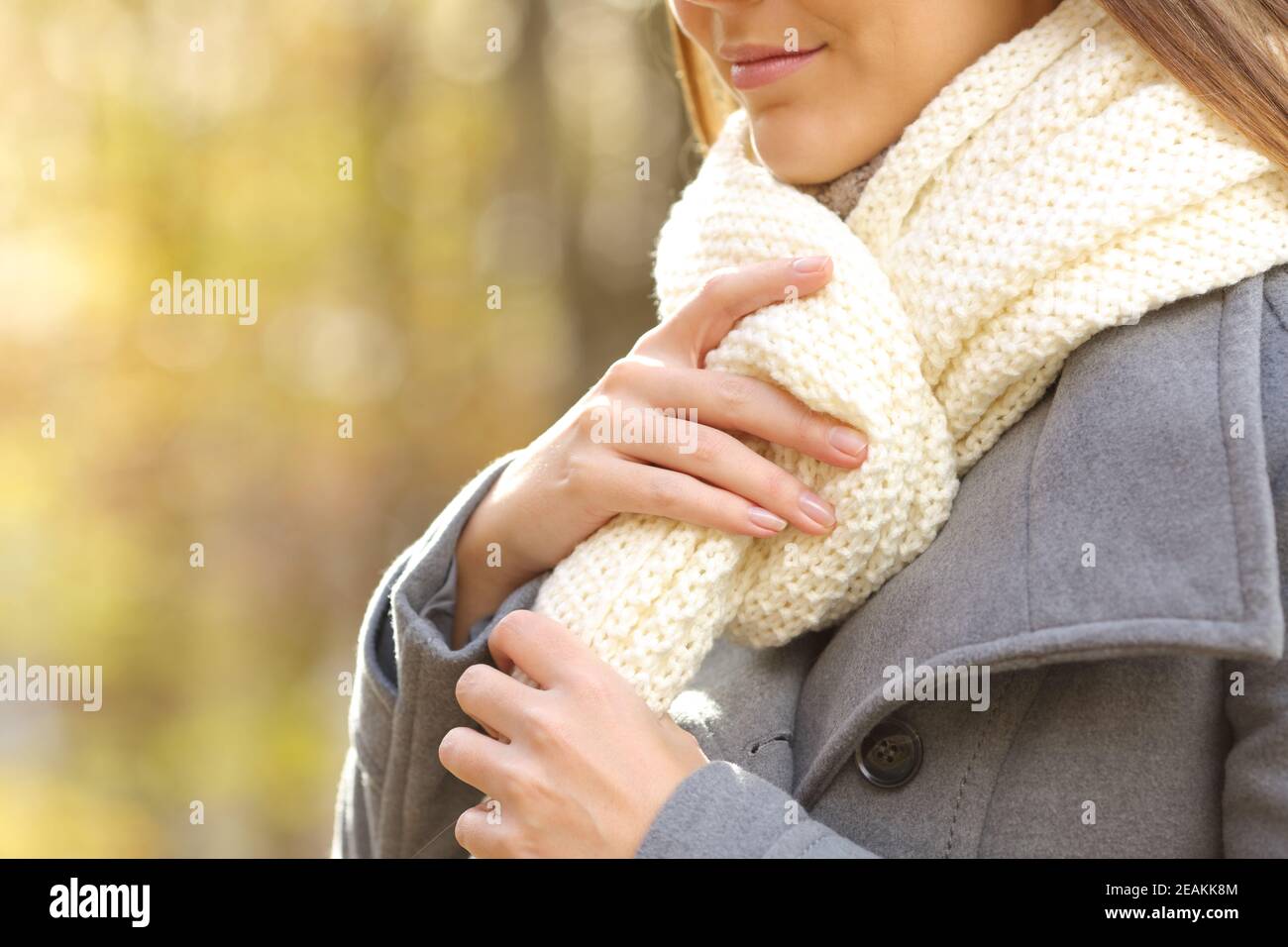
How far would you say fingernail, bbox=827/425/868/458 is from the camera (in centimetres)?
98

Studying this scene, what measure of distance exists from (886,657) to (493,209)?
11.6ft

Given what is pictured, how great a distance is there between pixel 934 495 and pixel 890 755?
0.24 metres

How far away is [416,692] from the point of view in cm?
113

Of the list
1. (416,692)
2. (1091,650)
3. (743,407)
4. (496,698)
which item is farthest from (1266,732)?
(416,692)

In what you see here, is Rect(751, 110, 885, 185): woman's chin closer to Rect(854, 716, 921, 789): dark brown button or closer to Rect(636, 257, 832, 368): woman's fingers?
Rect(636, 257, 832, 368): woman's fingers

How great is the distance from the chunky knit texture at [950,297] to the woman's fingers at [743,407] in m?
0.02

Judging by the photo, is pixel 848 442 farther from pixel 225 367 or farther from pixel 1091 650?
pixel 225 367

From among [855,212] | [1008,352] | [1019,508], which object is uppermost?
[855,212]

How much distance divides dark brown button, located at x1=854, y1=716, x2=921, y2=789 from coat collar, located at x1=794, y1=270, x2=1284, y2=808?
25 millimetres

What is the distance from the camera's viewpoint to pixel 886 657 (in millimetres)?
959
